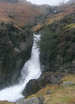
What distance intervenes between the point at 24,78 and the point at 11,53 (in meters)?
6.56

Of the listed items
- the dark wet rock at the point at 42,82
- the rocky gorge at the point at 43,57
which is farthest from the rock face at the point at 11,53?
the dark wet rock at the point at 42,82

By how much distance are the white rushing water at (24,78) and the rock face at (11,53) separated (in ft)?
4.38

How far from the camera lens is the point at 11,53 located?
110ft

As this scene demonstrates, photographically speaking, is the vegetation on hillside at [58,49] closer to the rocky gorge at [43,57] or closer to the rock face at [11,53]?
the rocky gorge at [43,57]

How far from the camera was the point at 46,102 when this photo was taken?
16141 mm

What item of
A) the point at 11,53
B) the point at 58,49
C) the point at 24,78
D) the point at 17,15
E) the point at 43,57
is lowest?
the point at 24,78

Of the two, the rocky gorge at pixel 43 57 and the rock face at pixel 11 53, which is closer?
the rocky gorge at pixel 43 57

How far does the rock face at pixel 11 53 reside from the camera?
32306mm

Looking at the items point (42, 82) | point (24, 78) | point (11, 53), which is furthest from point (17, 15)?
point (42, 82)

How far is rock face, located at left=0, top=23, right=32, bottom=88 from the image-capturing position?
1272 inches

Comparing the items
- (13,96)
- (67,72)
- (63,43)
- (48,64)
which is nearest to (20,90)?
(13,96)

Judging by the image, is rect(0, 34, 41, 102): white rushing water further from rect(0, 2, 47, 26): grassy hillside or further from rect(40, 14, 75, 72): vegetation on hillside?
rect(0, 2, 47, 26): grassy hillside

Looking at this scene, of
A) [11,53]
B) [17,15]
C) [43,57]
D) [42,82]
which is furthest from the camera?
[17,15]

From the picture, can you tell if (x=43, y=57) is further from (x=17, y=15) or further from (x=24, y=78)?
(x=17, y=15)
